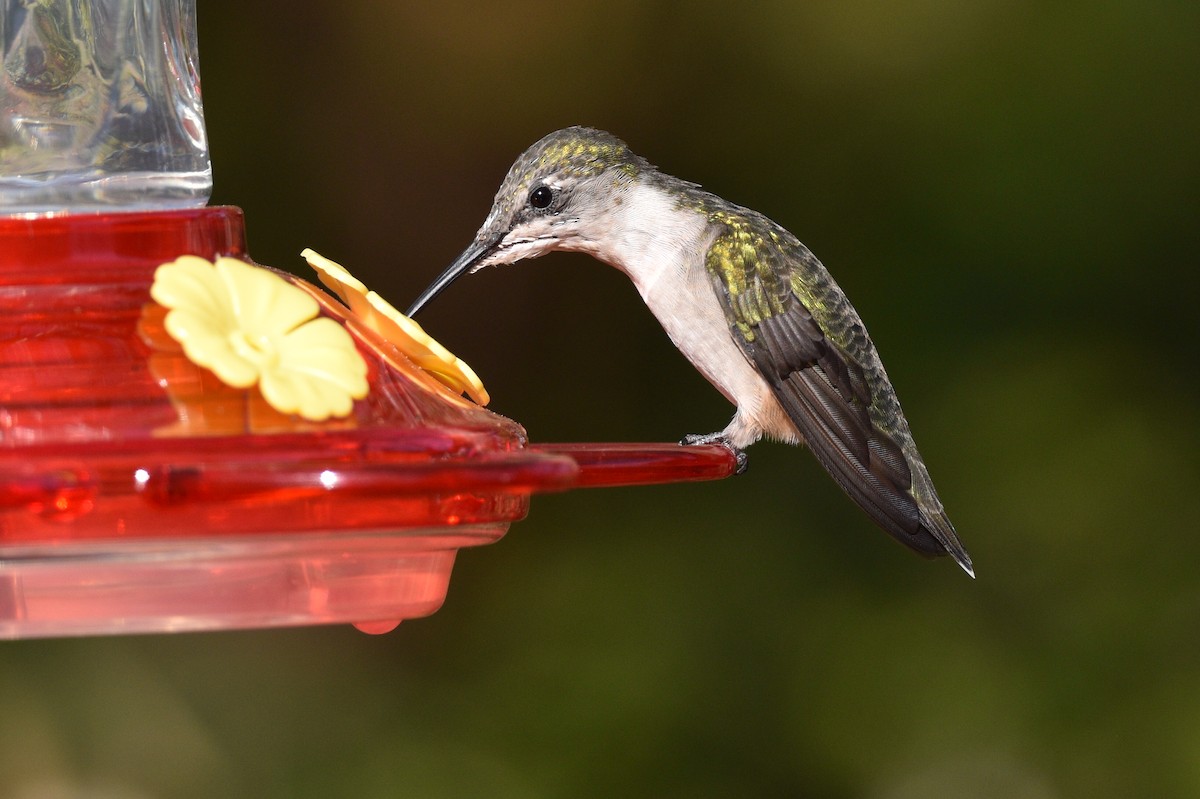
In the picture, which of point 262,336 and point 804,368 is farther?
point 804,368

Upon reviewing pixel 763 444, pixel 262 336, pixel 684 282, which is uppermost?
pixel 262 336

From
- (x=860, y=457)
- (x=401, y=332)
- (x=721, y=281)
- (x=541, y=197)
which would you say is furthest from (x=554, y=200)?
(x=401, y=332)

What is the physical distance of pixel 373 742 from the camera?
13.5 feet

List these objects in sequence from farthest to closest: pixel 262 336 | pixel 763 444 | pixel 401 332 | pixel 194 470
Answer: pixel 763 444 < pixel 401 332 < pixel 262 336 < pixel 194 470

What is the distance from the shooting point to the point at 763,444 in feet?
15.3

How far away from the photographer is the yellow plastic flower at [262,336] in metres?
1.54

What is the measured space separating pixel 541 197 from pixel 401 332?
1.26 meters

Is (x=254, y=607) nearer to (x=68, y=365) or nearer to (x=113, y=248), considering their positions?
(x=68, y=365)

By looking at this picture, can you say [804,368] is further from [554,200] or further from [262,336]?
[262,336]

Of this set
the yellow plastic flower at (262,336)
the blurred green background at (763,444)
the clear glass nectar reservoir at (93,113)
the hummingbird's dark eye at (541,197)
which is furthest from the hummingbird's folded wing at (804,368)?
the yellow plastic flower at (262,336)

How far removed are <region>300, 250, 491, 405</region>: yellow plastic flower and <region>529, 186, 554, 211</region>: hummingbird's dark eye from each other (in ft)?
3.76

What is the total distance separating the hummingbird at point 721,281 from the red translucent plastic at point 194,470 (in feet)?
4.38

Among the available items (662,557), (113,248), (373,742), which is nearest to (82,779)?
(373,742)

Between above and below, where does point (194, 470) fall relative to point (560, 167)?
above
